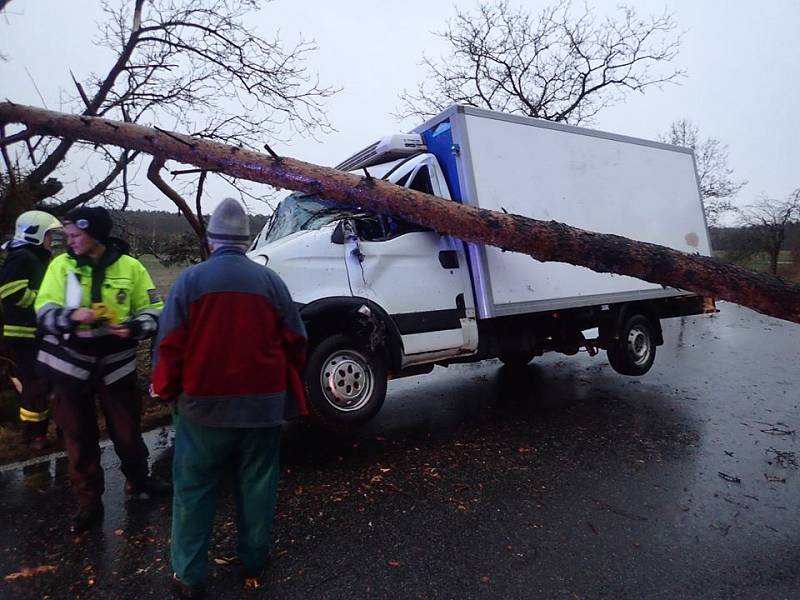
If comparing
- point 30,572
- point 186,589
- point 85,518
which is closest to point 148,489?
point 85,518

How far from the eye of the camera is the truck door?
4543 millimetres

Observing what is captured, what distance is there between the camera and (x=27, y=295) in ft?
13.2

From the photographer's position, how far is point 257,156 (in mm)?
4914

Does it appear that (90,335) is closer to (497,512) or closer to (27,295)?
(27,295)

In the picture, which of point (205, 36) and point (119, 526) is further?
point (205, 36)

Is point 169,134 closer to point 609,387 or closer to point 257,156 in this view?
point 257,156

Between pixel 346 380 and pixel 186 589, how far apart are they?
2.03 m

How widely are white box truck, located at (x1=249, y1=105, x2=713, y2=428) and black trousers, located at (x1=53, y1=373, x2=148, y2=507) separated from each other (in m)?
1.26

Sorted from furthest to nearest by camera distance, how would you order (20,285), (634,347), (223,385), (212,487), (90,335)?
(634,347) < (20,285) < (90,335) < (212,487) < (223,385)

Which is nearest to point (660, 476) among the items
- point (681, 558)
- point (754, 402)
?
point (681, 558)

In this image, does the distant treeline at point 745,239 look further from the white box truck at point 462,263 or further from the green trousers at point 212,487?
the green trousers at point 212,487

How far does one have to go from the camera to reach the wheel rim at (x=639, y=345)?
257 inches

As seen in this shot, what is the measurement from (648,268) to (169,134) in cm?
469

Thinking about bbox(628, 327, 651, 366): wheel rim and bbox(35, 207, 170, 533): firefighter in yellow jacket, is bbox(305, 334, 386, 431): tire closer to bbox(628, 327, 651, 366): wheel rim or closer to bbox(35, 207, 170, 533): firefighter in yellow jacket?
bbox(35, 207, 170, 533): firefighter in yellow jacket
